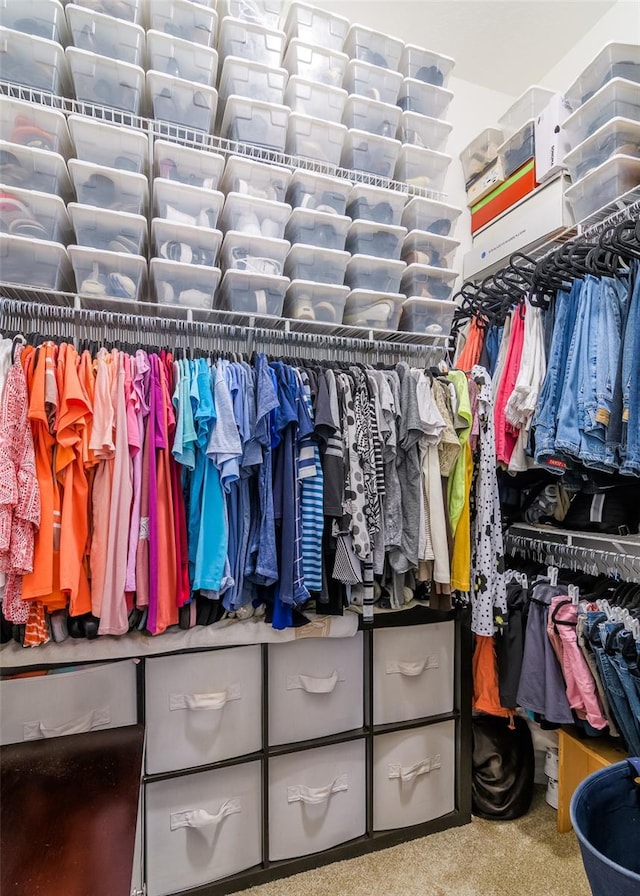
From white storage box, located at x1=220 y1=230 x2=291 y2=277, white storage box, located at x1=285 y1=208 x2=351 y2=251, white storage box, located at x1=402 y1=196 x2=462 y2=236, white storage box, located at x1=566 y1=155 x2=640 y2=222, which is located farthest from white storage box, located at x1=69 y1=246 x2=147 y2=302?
white storage box, located at x1=566 y1=155 x2=640 y2=222

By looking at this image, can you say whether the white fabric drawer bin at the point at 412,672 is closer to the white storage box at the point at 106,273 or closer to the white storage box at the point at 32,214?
the white storage box at the point at 106,273

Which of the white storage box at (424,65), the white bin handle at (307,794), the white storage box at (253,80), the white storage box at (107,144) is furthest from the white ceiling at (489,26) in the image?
the white bin handle at (307,794)

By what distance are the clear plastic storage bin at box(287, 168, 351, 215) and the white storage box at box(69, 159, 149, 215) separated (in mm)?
534

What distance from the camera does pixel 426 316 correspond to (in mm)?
1959

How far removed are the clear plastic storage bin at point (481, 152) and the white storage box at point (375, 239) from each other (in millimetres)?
1073

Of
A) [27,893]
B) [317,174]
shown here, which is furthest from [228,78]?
[27,893]

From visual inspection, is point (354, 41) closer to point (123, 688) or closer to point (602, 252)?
point (602, 252)

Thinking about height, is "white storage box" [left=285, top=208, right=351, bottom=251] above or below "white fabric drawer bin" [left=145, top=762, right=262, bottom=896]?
above

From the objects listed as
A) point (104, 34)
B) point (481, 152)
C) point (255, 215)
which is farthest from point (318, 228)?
point (481, 152)

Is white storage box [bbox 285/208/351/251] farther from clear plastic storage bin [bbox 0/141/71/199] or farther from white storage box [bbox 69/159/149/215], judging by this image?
clear plastic storage bin [bbox 0/141/71/199]

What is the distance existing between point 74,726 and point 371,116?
232cm

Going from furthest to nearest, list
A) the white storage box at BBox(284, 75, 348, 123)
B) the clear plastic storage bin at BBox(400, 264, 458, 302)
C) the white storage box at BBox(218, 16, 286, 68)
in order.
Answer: the clear plastic storage bin at BBox(400, 264, 458, 302) < the white storage box at BBox(284, 75, 348, 123) < the white storage box at BBox(218, 16, 286, 68)

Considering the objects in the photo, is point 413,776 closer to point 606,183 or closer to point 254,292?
point 254,292

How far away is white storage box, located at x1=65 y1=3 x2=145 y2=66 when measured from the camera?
152 centimetres
